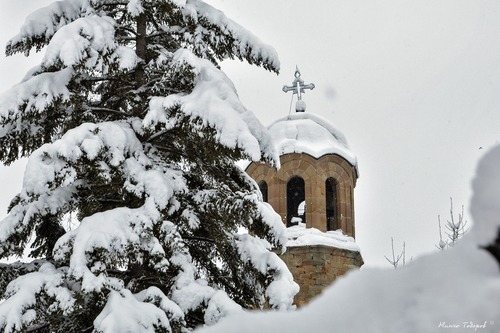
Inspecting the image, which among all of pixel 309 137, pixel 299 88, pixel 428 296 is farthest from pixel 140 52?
pixel 299 88

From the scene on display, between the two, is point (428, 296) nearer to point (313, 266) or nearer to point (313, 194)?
point (313, 266)

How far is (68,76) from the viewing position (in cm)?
639

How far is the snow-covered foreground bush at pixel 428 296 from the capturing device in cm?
103

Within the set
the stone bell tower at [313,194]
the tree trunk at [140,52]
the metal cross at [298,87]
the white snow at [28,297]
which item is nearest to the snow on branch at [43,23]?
the tree trunk at [140,52]

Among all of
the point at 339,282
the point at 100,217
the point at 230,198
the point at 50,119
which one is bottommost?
the point at 339,282

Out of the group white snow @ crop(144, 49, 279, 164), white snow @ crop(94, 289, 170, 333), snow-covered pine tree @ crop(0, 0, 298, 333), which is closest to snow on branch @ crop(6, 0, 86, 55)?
snow-covered pine tree @ crop(0, 0, 298, 333)

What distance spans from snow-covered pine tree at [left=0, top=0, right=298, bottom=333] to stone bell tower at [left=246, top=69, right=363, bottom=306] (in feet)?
29.0

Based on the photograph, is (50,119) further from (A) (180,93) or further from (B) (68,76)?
(A) (180,93)

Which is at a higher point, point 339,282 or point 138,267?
point 138,267

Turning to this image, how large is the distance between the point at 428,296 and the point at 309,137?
16489mm

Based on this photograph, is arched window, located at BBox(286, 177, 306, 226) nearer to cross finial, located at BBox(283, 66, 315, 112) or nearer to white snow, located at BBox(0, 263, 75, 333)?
cross finial, located at BBox(283, 66, 315, 112)

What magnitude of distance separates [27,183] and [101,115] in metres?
1.76

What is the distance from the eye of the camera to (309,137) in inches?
688

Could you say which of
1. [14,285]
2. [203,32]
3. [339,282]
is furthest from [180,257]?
[339,282]
